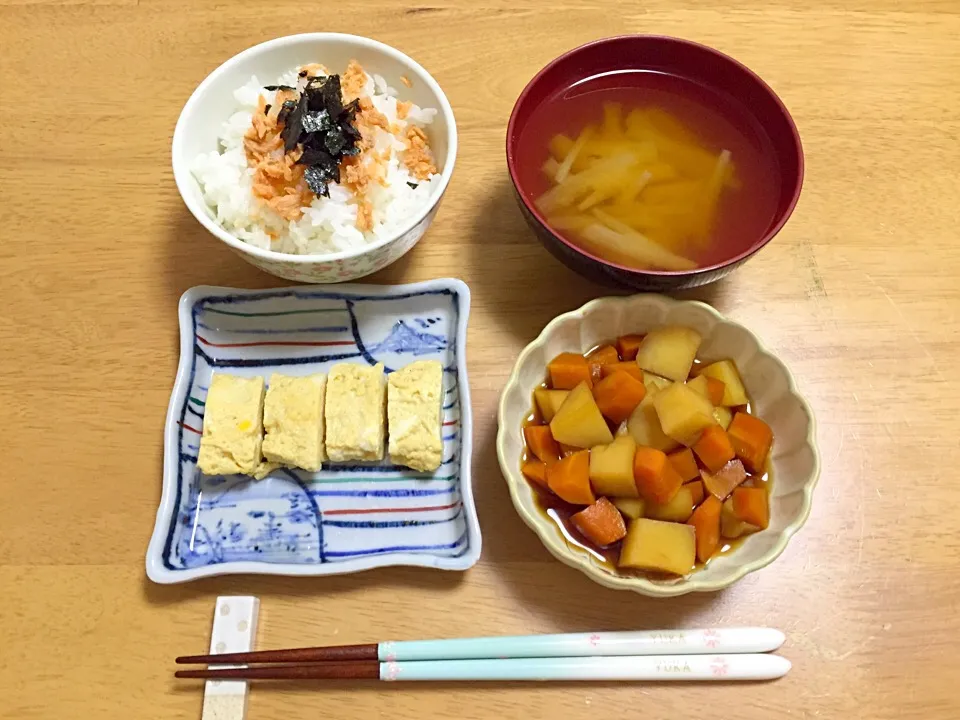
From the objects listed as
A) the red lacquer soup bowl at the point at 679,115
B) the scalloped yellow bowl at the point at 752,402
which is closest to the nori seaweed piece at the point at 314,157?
the red lacquer soup bowl at the point at 679,115

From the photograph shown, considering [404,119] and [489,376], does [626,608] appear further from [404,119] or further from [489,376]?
[404,119]

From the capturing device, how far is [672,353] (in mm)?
1427

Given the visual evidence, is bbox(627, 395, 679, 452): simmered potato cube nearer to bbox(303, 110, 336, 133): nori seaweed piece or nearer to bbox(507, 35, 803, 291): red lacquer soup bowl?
bbox(507, 35, 803, 291): red lacquer soup bowl

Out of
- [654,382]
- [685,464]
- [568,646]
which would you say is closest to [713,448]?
[685,464]

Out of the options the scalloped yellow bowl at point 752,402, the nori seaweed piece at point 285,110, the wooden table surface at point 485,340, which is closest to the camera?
the scalloped yellow bowl at point 752,402

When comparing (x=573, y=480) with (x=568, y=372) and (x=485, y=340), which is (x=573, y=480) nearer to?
(x=568, y=372)

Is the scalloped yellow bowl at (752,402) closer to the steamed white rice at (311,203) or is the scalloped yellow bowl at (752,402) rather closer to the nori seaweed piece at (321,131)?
the steamed white rice at (311,203)

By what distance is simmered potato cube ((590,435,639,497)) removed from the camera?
1.29 meters

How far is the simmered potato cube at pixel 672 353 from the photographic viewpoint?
143 centimetres

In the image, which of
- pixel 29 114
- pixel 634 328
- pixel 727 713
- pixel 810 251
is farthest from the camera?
pixel 29 114

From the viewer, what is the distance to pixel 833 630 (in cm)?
137

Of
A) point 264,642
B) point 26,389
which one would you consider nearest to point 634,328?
point 264,642

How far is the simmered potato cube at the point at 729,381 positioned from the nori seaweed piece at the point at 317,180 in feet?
2.81

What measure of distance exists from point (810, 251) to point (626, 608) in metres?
0.91
